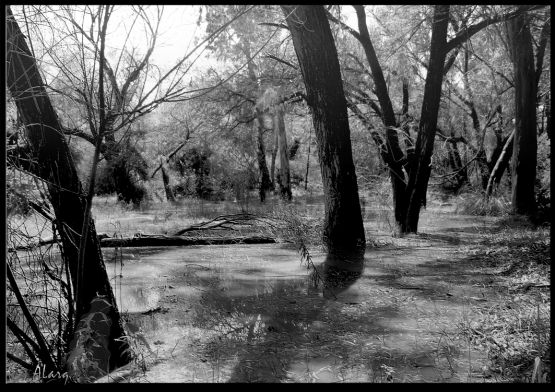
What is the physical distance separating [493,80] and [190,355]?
16.9 meters

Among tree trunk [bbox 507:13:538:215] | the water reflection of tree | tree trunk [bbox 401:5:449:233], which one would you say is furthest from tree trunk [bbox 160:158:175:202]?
the water reflection of tree

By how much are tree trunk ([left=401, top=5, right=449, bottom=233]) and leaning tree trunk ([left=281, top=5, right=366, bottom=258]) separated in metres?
2.61

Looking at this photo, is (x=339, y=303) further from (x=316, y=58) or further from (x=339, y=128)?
(x=316, y=58)

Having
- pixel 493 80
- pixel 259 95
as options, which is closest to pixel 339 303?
pixel 259 95

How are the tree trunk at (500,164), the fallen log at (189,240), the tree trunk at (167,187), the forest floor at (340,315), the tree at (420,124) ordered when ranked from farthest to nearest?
1. the tree trunk at (167,187)
2. the tree trunk at (500,164)
3. the tree at (420,124)
4. the fallen log at (189,240)
5. the forest floor at (340,315)

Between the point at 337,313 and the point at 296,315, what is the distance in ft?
1.35

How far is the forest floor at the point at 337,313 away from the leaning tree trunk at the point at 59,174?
0.90 ft

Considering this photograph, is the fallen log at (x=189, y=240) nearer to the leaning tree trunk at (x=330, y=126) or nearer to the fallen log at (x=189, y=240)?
the fallen log at (x=189, y=240)

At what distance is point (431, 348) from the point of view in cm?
384

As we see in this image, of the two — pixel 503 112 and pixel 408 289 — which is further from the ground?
pixel 503 112

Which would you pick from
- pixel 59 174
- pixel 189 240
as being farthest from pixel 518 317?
pixel 189 240

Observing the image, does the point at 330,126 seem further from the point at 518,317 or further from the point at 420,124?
the point at 518,317

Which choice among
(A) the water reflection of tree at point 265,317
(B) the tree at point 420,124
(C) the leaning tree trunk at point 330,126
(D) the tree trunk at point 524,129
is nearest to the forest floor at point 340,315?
(A) the water reflection of tree at point 265,317

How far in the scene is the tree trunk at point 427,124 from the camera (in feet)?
31.8
